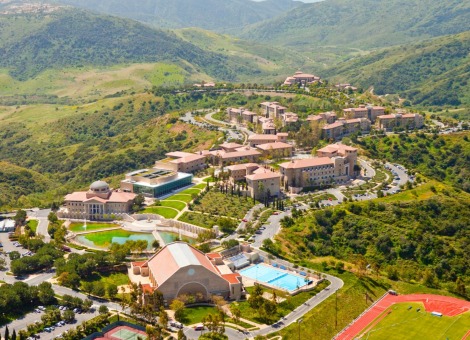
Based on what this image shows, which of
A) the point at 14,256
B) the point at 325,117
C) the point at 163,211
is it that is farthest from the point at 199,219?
the point at 325,117

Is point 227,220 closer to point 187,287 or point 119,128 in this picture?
point 187,287

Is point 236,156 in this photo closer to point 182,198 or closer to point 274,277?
point 182,198

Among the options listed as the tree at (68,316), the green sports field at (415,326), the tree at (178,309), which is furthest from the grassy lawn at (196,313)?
the green sports field at (415,326)

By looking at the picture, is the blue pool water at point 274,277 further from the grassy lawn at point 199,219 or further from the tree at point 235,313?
the grassy lawn at point 199,219

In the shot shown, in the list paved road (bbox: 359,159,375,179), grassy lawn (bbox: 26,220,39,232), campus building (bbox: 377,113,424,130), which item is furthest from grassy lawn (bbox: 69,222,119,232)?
campus building (bbox: 377,113,424,130)

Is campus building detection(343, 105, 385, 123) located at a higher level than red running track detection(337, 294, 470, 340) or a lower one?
higher

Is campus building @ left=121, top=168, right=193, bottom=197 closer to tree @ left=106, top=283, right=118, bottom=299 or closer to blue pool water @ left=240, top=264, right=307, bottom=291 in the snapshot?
blue pool water @ left=240, top=264, right=307, bottom=291

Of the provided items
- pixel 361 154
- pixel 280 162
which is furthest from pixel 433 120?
pixel 280 162
